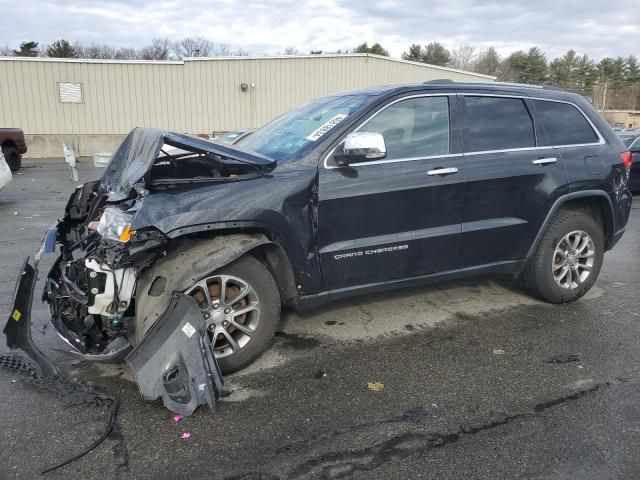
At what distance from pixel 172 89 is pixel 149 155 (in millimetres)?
Answer: 23557

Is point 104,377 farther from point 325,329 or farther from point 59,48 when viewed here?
point 59,48

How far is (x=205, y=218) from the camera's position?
3252mm

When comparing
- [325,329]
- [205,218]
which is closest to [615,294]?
[325,329]

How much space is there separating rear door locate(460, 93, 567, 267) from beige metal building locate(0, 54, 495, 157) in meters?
22.0

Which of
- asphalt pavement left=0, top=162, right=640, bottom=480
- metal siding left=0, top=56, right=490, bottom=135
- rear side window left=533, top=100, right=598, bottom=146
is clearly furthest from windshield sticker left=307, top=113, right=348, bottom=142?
metal siding left=0, top=56, right=490, bottom=135

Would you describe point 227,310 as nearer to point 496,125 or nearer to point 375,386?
point 375,386

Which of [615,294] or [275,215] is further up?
[275,215]

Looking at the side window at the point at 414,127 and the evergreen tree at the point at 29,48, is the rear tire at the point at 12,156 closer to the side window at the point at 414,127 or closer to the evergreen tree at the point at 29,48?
the side window at the point at 414,127

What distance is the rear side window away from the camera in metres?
4.59

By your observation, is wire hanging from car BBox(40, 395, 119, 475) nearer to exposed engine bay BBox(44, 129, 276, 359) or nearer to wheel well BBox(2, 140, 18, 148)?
exposed engine bay BBox(44, 129, 276, 359)

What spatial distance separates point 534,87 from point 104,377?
4.30 m

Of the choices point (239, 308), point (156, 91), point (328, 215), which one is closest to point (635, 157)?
point (328, 215)

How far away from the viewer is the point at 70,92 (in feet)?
78.5

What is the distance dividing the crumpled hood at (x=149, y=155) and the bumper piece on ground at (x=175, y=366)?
94cm
